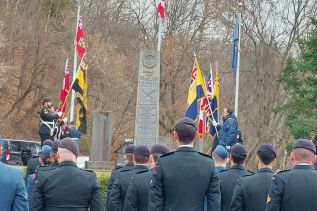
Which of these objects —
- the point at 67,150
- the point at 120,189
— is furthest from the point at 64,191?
the point at 120,189

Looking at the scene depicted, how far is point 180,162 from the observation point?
891cm

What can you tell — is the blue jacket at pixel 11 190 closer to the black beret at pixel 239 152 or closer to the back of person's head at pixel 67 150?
the back of person's head at pixel 67 150

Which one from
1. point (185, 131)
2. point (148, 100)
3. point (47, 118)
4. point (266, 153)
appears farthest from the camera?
point (148, 100)

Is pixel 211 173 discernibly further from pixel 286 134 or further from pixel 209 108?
pixel 286 134

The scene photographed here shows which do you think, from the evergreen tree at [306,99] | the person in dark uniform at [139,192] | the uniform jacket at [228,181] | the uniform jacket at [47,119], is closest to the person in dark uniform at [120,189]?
the person in dark uniform at [139,192]

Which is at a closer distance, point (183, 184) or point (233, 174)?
point (183, 184)

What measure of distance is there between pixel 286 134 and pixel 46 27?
49.1ft

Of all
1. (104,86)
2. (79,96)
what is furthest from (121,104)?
(79,96)

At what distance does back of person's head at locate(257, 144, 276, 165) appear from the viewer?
9.96m

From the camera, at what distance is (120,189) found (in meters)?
12.2

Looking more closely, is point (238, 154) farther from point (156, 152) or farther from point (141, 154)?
point (141, 154)

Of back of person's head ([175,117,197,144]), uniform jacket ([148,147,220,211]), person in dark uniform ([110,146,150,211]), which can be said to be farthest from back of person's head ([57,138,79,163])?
person in dark uniform ([110,146,150,211])

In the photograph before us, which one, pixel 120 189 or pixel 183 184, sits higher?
pixel 183 184

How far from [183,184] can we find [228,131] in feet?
41.7
